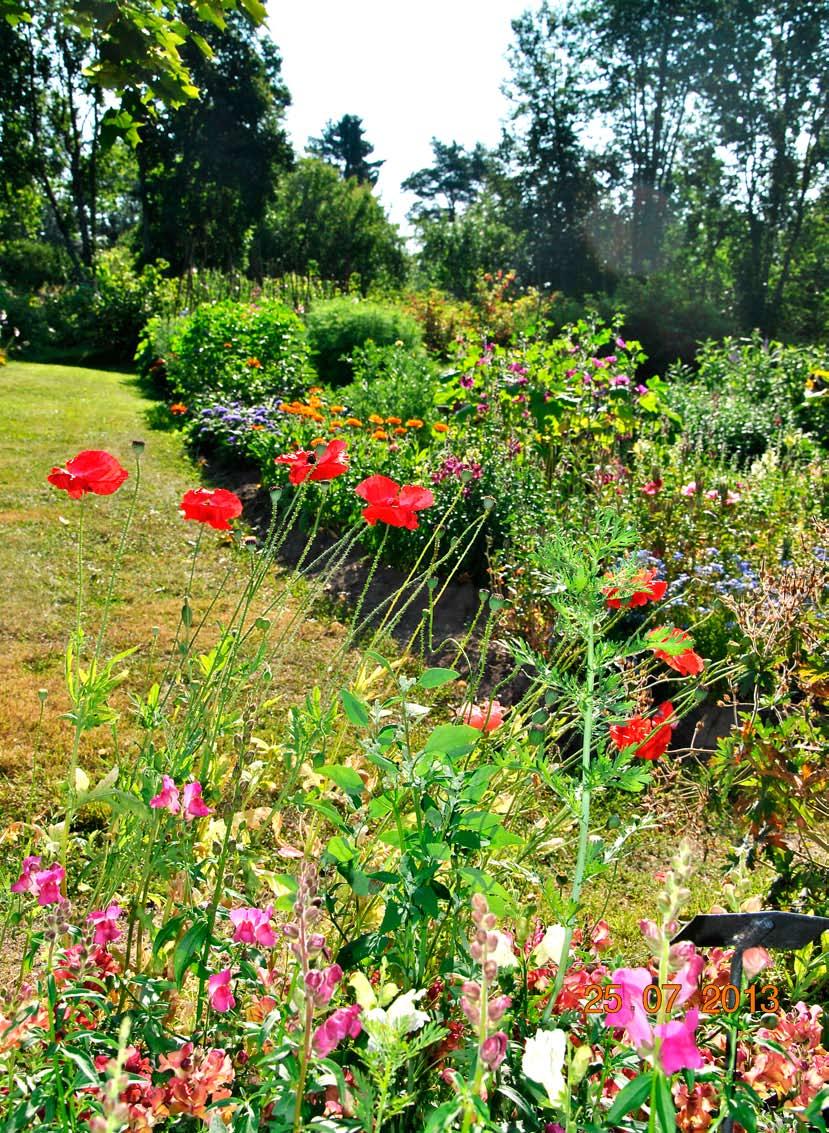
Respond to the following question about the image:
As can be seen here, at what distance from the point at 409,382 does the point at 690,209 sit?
20.1 meters

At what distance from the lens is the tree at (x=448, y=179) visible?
47875 mm

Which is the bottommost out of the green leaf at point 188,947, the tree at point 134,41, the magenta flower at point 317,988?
the green leaf at point 188,947

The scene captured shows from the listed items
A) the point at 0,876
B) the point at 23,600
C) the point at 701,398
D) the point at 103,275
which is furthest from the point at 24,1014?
the point at 103,275

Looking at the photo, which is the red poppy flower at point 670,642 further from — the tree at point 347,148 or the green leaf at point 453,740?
the tree at point 347,148

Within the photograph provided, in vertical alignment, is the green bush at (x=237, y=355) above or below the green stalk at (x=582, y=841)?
above

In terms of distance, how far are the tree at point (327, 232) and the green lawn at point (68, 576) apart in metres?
17.8

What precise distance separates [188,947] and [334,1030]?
299mm

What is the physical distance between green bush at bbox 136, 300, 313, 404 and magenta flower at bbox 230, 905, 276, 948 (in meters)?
6.19

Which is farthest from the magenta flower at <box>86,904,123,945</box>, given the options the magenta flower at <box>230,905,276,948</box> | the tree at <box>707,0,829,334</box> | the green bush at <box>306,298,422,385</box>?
the tree at <box>707,0,829,334</box>

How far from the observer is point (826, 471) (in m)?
4.89

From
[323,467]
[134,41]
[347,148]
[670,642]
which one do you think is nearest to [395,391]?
[134,41]

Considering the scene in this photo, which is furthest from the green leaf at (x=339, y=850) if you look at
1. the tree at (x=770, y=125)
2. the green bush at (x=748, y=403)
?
the tree at (x=770, y=125)

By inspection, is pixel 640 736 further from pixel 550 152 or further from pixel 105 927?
pixel 550 152

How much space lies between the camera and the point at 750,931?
2.54 ft
